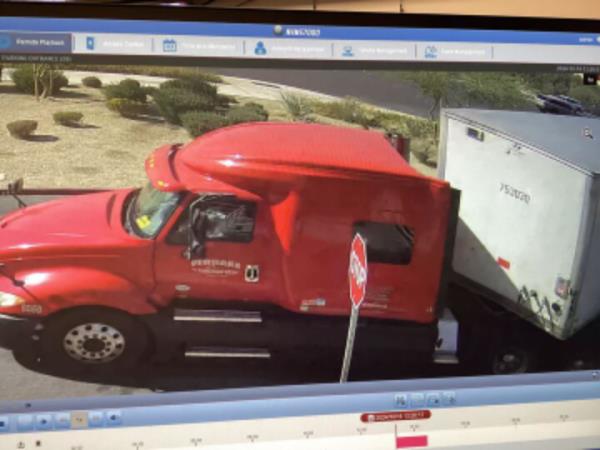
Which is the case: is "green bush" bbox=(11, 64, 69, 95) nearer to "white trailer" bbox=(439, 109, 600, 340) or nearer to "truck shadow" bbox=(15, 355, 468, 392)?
"truck shadow" bbox=(15, 355, 468, 392)

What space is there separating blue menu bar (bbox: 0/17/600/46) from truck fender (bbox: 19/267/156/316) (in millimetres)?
477

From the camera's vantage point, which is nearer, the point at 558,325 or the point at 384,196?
the point at 384,196

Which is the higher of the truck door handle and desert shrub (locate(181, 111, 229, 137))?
desert shrub (locate(181, 111, 229, 137))

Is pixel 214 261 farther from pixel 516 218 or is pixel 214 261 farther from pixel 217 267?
pixel 516 218

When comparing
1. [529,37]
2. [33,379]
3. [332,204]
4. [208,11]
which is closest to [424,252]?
[332,204]

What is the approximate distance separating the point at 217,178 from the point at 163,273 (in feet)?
0.76

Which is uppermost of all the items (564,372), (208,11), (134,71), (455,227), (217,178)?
(208,11)

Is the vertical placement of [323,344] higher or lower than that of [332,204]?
lower

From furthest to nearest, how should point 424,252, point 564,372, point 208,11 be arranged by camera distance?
point 564,372 → point 424,252 → point 208,11

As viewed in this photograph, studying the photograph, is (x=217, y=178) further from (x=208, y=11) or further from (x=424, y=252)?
(x=424, y=252)

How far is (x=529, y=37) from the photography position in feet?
4.19

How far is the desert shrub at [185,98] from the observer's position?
120cm

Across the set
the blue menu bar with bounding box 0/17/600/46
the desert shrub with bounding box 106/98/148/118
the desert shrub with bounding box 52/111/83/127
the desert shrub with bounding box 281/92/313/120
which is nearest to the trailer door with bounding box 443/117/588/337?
the blue menu bar with bounding box 0/17/600/46

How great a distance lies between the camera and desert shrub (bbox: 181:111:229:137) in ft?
3.92
